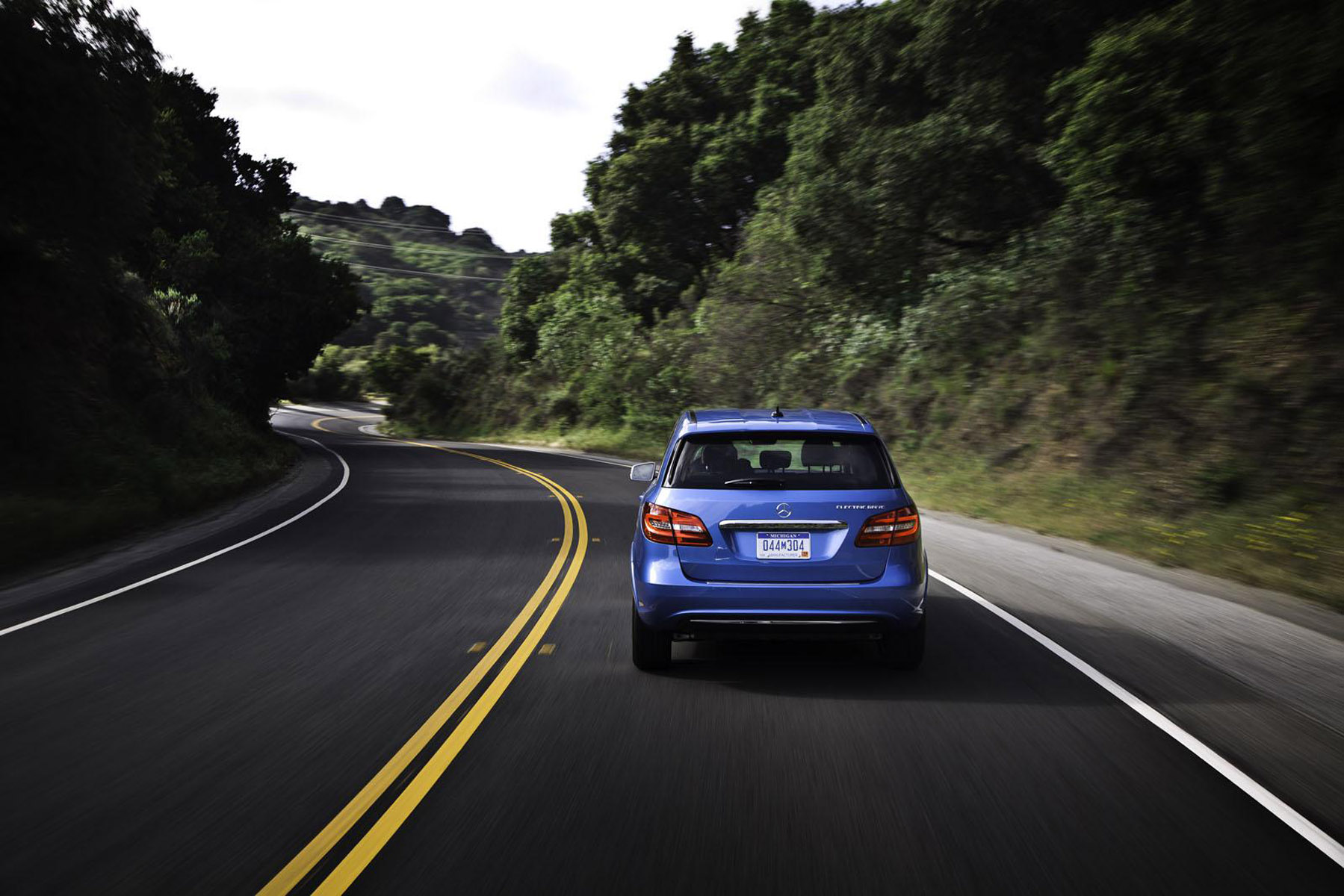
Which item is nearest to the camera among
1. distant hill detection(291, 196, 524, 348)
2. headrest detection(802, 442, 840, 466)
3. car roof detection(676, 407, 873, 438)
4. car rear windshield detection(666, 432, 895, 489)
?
car rear windshield detection(666, 432, 895, 489)

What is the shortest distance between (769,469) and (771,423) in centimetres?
36

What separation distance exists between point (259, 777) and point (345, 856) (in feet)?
3.41

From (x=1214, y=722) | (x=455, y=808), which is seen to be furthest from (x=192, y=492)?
(x=1214, y=722)

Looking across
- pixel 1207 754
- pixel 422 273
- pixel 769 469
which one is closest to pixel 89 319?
pixel 769 469

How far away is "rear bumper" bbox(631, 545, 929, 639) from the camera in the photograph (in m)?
6.04

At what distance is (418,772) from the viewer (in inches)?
184

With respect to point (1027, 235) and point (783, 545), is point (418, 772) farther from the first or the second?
point (1027, 235)

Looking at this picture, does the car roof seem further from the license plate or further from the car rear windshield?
the license plate

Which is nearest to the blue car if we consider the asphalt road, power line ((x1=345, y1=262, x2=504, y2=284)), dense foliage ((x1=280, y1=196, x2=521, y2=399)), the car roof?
the car roof

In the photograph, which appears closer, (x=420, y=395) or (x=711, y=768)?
(x=711, y=768)

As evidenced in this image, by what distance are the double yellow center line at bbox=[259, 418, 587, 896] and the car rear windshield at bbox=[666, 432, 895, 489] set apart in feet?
5.62

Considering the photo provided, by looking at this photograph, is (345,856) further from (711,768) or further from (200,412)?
(200,412)

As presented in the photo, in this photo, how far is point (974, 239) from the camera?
23.0m

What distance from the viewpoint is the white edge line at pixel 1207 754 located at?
13.0 ft
